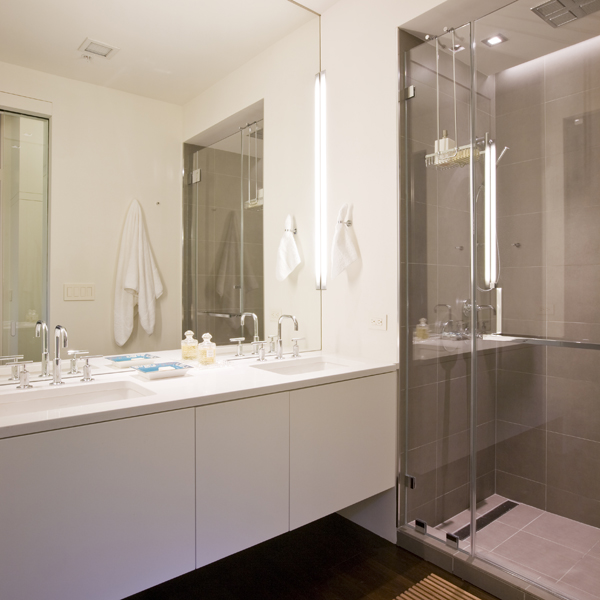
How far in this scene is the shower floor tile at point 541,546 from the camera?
1769 millimetres

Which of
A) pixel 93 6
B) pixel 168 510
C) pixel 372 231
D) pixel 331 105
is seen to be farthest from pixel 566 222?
pixel 93 6

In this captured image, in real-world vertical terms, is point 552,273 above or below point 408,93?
below

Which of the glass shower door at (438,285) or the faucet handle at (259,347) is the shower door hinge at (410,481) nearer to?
the glass shower door at (438,285)

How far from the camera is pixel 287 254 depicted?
2.53 m

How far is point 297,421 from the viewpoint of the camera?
1.81 metres

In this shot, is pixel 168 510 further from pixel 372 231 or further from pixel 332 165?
pixel 332 165

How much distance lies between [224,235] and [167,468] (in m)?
1.13

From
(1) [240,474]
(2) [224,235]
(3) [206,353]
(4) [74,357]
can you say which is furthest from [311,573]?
(2) [224,235]

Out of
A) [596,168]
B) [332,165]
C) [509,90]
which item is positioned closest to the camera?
[596,168]

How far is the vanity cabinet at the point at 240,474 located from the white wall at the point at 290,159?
815mm

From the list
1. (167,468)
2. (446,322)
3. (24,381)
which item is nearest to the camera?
(167,468)

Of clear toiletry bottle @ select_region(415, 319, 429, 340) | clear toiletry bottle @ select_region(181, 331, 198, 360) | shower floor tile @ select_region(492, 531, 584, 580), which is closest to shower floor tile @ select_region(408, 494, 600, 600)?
shower floor tile @ select_region(492, 531, 584, 580)

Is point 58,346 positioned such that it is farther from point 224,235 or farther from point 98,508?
point 224,235

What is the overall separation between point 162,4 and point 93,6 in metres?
0.30
